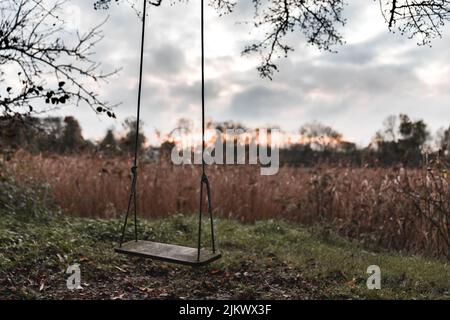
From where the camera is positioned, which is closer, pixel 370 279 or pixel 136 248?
pixel 136 248

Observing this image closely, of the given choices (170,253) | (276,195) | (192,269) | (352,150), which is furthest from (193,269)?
(352,150)

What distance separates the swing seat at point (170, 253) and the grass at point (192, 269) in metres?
0.34

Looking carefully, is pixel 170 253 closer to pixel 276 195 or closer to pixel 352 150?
pixel 276 195

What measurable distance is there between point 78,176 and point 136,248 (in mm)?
3959

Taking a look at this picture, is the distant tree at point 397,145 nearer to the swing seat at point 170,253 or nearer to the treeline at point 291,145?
the treeline at point 291,145

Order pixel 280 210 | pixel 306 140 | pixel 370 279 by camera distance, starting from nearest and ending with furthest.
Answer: pixel 370 279 < pixel 280 210 < pixel 306 140

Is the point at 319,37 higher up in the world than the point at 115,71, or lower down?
higher up

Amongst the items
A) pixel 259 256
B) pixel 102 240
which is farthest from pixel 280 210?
pixel 102 240

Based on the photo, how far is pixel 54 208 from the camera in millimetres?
6629

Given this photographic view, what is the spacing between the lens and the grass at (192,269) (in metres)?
3.75

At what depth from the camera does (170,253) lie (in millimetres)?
3453

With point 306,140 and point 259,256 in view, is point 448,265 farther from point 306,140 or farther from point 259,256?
point 306,140

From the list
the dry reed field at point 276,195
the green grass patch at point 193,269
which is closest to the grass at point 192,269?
the green grass patch at point 193,269
